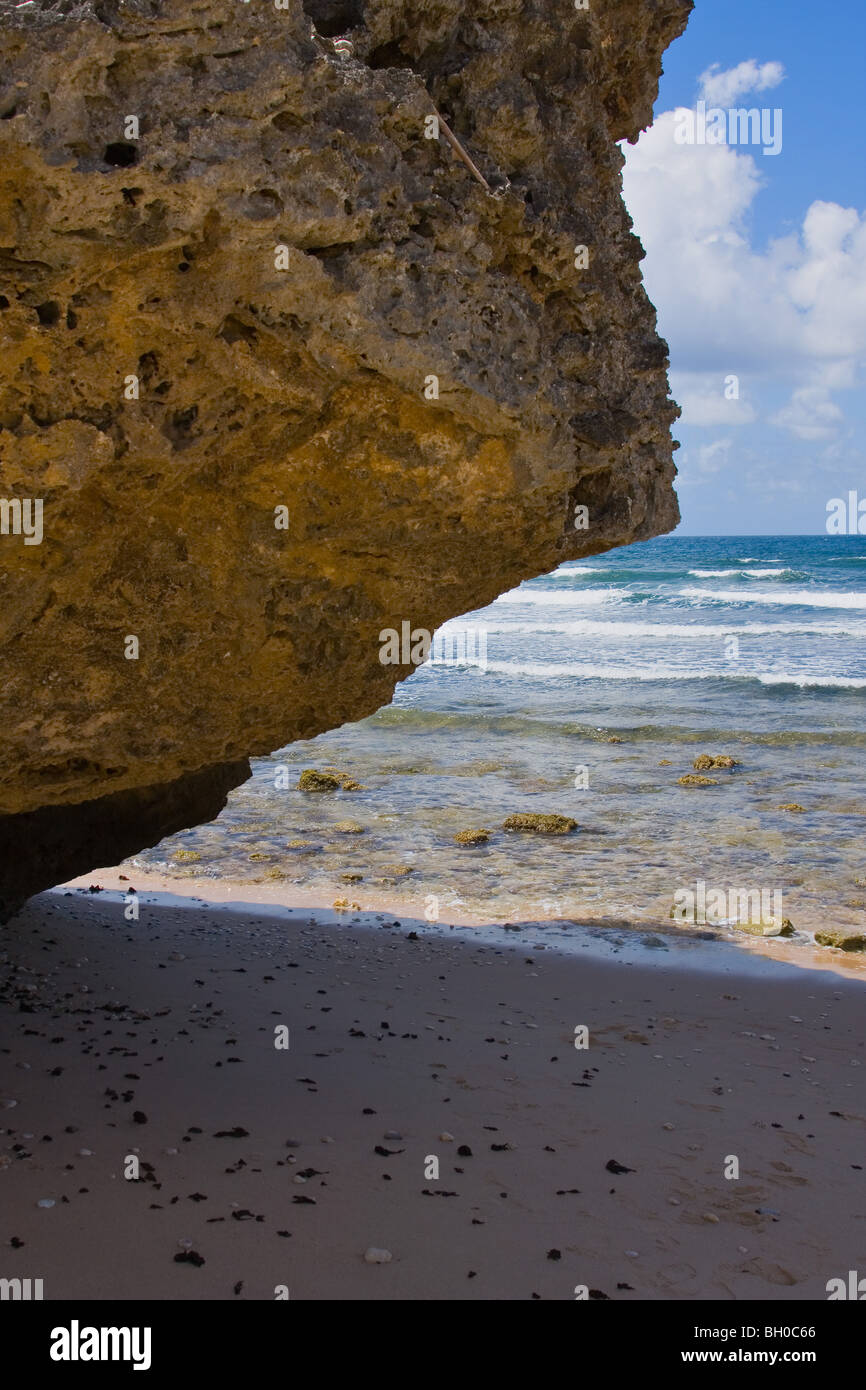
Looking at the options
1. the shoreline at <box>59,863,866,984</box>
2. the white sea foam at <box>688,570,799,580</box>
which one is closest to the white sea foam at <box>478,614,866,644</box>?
the white sea foam at <box>688,570,799,580</box>

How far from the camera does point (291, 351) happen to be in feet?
13.3

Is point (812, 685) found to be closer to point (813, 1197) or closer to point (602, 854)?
point (602, 854)

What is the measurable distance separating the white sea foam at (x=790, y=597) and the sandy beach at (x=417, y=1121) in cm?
3146

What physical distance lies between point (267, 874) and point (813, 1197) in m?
6.01

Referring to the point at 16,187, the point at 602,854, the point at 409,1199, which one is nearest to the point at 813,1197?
the point at 409,1199

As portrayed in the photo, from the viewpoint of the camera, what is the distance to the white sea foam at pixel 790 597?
36.8m

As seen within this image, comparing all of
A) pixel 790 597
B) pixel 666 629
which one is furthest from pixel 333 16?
pixel 790 597

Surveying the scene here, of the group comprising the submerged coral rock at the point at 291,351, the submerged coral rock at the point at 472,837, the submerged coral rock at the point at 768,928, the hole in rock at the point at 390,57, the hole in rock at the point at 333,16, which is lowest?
the submerged coral rock at the point at 768,928

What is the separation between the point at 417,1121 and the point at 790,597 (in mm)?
36686

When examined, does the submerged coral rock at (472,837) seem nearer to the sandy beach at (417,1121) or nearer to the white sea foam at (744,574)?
the sandy beach at (417,1121)

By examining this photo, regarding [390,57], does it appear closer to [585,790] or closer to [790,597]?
[585,790]

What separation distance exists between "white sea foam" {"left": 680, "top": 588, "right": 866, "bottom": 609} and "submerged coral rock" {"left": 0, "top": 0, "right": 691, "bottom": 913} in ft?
109

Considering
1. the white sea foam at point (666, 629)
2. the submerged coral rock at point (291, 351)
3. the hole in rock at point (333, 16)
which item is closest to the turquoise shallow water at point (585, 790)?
the white sea foam at point (666, 629)

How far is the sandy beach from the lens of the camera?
12.5 feet
